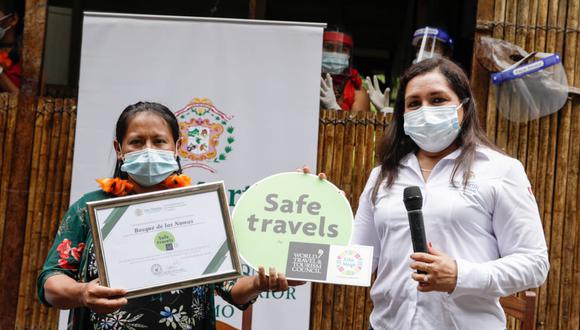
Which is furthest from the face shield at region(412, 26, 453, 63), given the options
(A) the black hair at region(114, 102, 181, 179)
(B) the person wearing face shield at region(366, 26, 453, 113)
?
(A) the black hair at region(114, 102, 181, 179)

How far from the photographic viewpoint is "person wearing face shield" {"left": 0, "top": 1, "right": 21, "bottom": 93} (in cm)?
568

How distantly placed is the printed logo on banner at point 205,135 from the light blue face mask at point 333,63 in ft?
3.34

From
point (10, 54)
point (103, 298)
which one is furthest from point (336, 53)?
point (103, 298)

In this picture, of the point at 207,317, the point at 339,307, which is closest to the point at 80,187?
the point at 339,307

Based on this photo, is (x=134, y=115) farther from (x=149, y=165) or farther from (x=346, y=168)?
(x=346, y=168)

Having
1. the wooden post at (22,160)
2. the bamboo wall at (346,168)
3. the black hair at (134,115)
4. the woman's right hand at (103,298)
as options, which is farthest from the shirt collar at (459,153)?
the wooden post at (22,160)

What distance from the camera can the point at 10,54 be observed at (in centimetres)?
589

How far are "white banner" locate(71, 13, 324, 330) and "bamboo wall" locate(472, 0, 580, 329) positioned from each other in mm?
1393

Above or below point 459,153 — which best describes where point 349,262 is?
below

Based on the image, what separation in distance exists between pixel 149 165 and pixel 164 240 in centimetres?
31

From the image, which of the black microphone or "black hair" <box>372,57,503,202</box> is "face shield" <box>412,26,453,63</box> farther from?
the black microphone

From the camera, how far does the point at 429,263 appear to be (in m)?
2.46

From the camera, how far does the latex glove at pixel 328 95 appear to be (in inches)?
214

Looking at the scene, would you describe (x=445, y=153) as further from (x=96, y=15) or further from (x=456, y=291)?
(x=96, y=15)
